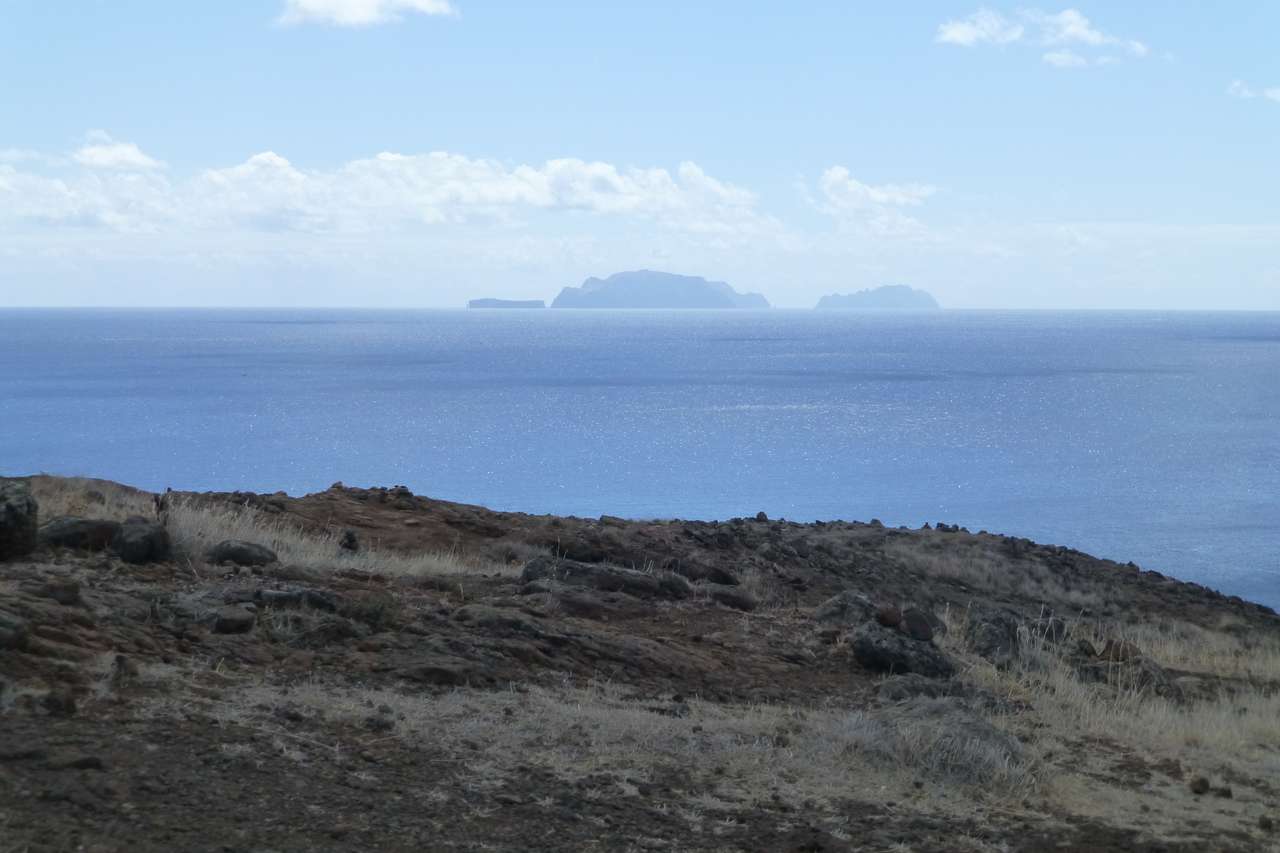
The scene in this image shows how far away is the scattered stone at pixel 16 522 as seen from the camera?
9.20 meters

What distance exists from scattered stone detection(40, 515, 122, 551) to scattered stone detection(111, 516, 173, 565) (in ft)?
0.33

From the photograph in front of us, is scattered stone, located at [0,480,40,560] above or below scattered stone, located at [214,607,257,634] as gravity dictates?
above

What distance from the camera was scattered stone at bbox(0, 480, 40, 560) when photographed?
9.20m

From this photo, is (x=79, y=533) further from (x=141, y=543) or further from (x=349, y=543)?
(x=349, y=543)

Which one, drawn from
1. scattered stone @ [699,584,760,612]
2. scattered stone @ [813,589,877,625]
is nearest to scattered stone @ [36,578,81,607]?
scattered stone @ [699,584,760,612]

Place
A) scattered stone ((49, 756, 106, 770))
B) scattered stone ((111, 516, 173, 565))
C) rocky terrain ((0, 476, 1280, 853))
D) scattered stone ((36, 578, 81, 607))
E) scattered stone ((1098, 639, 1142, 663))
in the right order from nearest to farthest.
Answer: scattered stone ((49, 756, 106, 770)), rocky terrain ((0, 476, 1280, 853)), scattered stone ((36, 578, 81, 607)), scattered stone ((111, 516, 173, 565)), scattered stone ((1098, 639, 1142, 663))

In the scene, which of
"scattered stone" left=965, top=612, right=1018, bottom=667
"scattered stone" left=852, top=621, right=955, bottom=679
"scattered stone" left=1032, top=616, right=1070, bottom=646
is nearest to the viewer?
"scattered stone" left=852, top=621, right=955, bottom=679

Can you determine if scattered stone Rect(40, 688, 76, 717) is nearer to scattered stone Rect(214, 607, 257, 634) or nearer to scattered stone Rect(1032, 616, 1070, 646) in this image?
scattered stone Rect(214, 607, 257, 634)

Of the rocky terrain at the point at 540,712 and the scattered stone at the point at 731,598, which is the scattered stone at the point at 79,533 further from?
the scattered stone at the point at 731,598

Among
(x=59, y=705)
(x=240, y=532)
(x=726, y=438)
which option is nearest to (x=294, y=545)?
(x=240, y=532)

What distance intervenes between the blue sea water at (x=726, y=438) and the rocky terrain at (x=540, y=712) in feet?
92.6

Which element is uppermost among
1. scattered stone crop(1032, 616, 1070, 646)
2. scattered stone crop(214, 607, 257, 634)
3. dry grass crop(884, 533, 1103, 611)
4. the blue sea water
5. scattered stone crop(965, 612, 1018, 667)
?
scattered stone crop(214, 607, 257, 634)

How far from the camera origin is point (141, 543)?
987 centimetres

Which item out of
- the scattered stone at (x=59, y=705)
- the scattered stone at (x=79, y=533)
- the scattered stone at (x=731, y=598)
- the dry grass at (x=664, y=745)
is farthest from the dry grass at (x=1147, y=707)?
the scattered stone at (x=79, y=533)
